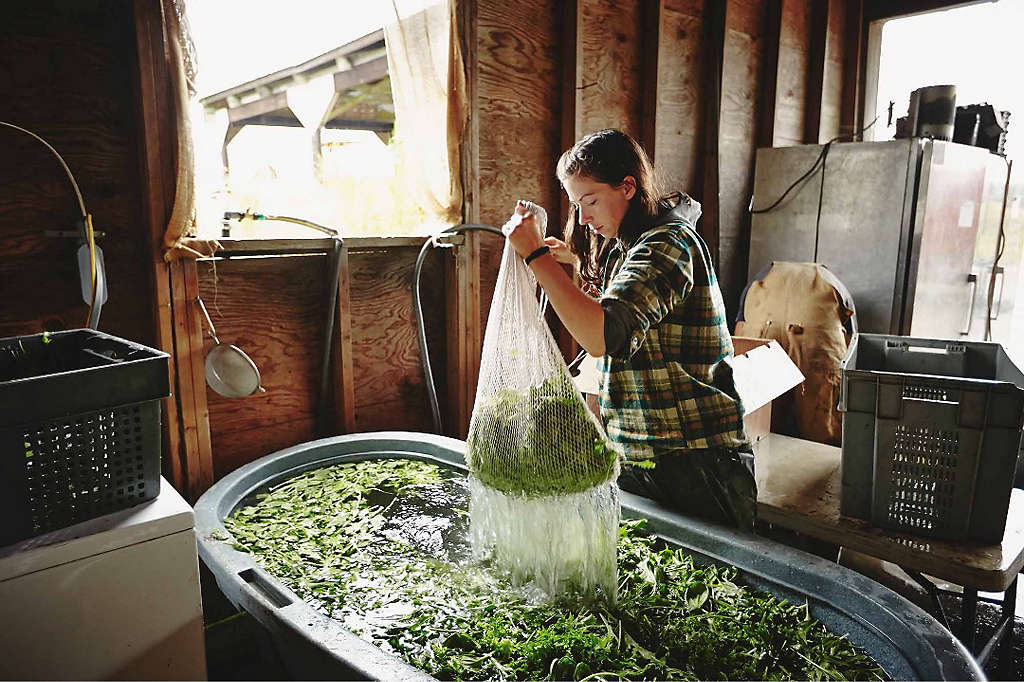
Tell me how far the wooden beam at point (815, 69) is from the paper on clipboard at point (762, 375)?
235 cm

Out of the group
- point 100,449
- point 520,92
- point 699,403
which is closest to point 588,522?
point 699,403

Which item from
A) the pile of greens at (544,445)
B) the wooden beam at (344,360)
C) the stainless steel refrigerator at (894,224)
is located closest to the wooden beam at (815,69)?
the stainless steel refrigerator at (894,224)

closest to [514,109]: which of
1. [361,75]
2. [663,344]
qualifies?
[361,75]

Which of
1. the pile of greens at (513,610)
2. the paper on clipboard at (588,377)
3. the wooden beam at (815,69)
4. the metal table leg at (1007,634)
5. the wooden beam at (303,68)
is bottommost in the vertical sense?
the metal table leg at (1007,634)

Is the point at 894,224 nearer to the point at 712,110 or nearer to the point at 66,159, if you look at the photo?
the point at 712,110

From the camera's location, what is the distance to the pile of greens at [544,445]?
180 centimetres

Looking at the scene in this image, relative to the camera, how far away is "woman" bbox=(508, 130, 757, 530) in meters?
1.85

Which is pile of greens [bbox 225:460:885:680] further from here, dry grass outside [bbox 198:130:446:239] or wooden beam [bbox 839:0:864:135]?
wooden beam [bbox 839:0:864:135]

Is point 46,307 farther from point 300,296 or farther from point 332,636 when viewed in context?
point 332,636

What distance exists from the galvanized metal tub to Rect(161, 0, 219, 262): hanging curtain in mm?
910

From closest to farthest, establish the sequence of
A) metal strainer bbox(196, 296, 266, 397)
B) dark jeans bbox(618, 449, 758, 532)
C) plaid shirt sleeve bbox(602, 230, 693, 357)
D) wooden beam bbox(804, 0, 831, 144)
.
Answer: plaid shirt sleeve bbox(602, 230, 693, 357) < dark jeans bbox(618, 449, 758, 532) < metal strainer bbox(196, 296, 266, 397) < wooden beam bbox(804, 0, 831, 144)

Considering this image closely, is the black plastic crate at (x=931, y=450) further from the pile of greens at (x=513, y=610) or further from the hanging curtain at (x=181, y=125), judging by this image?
the hanging curtain at (x=181, y=125)

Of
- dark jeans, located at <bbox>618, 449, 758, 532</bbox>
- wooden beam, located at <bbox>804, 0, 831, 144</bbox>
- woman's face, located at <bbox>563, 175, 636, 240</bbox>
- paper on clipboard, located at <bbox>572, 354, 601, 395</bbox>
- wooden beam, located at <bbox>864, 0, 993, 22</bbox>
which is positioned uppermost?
wooden beam, located at <bbox>864, 0, 993, 22</bbox>

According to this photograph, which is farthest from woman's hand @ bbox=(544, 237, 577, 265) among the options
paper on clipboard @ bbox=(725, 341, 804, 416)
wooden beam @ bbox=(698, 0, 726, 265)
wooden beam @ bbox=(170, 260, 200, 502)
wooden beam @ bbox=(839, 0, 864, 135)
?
wooden beam @ bbox=(839, 0, 864, 135)
